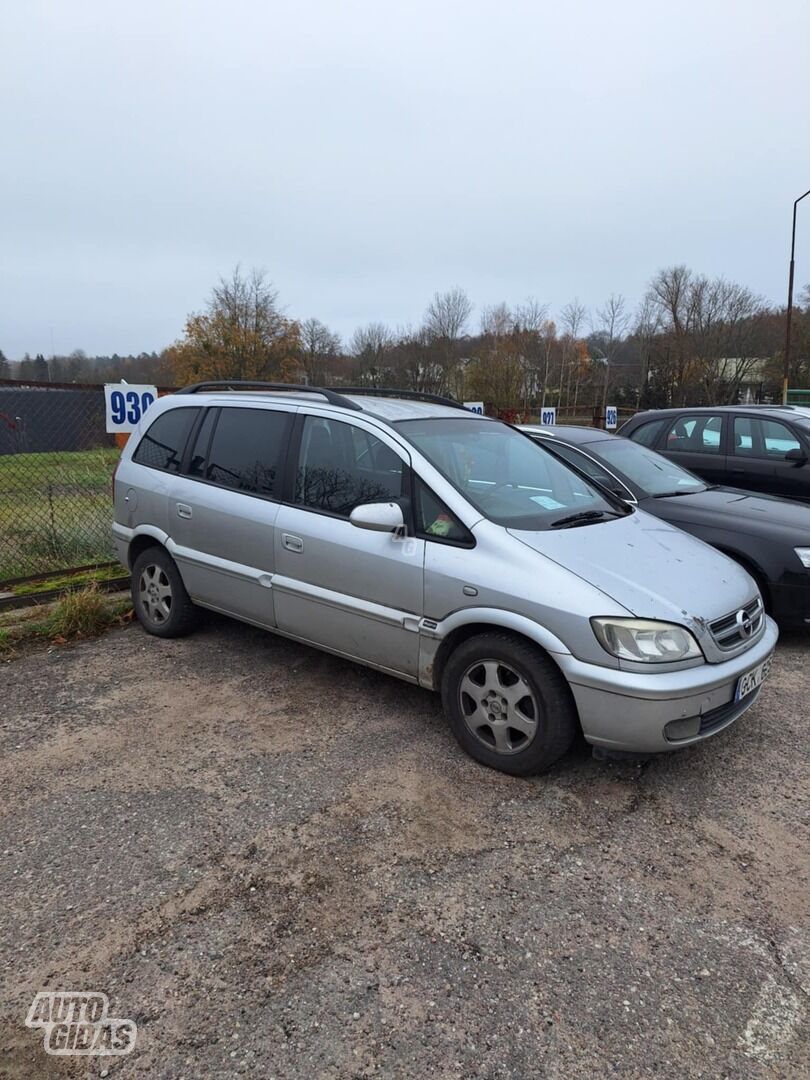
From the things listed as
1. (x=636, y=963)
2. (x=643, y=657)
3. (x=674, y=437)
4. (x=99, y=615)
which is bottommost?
(x=636, y=963)

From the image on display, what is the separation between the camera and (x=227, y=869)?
2.66 metres

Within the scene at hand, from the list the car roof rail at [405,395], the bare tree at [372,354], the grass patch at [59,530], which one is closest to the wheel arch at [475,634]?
the car roof rail at [405,395]

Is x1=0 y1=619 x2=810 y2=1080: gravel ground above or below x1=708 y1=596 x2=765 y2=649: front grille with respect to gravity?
below

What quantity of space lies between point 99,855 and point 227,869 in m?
0.53

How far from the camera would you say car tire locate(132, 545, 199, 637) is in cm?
485

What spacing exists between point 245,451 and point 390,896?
9.30 ft

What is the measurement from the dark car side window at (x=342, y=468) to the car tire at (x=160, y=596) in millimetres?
1348

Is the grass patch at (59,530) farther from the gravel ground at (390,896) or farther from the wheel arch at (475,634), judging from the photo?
the wheel arch at (475,634)

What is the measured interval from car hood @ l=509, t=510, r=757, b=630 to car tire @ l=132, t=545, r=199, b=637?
103 inches

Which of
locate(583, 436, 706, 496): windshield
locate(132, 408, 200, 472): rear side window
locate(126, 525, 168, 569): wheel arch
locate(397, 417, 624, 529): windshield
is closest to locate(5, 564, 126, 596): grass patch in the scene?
locate(126, 525, 168, 569): wheel arch

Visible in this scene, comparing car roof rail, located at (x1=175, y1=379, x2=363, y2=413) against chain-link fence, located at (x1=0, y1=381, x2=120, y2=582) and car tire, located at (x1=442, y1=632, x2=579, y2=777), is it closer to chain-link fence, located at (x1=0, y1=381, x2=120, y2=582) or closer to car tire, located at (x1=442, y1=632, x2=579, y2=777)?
chain-link fence, located at (x1=0, y1=381, x2=120, y2=582)

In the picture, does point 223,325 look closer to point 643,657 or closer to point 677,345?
point 677,345

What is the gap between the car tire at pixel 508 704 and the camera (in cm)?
307

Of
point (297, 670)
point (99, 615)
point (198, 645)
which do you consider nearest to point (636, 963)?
point (297, 670)
